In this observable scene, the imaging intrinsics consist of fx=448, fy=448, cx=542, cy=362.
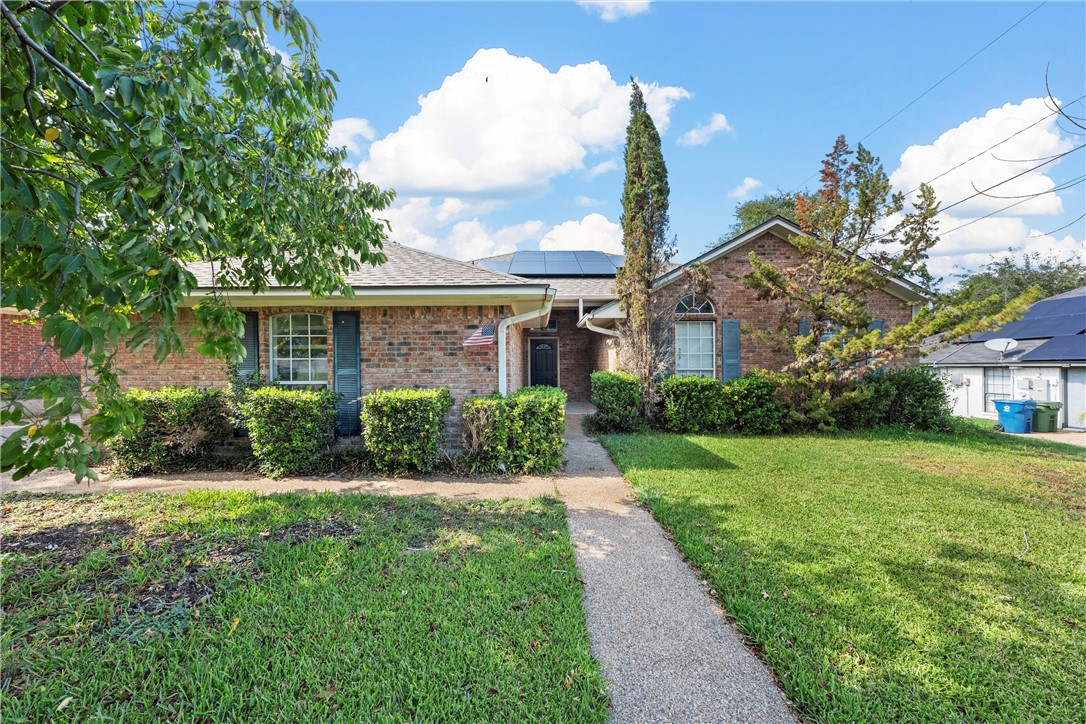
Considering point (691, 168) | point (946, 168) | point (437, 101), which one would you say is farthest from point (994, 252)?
point (437, 101)

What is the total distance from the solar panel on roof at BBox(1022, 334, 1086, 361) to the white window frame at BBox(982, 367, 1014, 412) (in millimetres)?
896

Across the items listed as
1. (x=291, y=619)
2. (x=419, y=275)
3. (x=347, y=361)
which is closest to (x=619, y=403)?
(x=419, y=275)

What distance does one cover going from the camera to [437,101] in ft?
20.2

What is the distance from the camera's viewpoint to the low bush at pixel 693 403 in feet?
33.0

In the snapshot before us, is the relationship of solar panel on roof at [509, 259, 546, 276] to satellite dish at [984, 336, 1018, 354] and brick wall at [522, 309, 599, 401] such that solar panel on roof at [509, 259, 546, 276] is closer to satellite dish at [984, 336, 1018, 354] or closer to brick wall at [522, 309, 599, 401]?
brick wall at [522, 309, 599, 401]

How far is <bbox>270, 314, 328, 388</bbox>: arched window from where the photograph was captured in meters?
7.55

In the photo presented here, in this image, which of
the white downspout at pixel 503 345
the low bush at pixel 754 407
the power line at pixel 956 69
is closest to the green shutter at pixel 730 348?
the low bush at pixel 754 407

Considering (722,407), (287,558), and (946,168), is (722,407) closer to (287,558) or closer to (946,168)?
(946,168)

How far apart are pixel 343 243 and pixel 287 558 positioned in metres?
2.94

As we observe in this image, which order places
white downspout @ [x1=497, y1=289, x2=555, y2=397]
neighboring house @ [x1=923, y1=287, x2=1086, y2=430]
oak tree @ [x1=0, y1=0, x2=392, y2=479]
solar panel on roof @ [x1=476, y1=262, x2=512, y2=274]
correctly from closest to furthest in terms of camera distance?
oak tree @ [x1=0, y1=0, x2=392, y2=479]
white downspout @ [x1=497, y1=289, x2=555, y2=397]
neighboring house @ [x1=923, y1=287, x2=1086, y2=430]
solar panel on roof @ [x1=476, y1=262, x2=512, y2=274]

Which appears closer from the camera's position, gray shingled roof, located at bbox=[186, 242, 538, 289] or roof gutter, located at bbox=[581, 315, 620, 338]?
gray shingled roof, located at bbox=[186, 242, 538, 289]

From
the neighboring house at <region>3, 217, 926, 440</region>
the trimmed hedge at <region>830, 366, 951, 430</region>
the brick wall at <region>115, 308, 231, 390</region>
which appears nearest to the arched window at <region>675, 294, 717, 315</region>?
the trimmed hedge at <region>830, 366, 951, 430</region>

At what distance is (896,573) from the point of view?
12.2 ft

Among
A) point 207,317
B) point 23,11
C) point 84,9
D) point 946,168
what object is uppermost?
point 946,168
